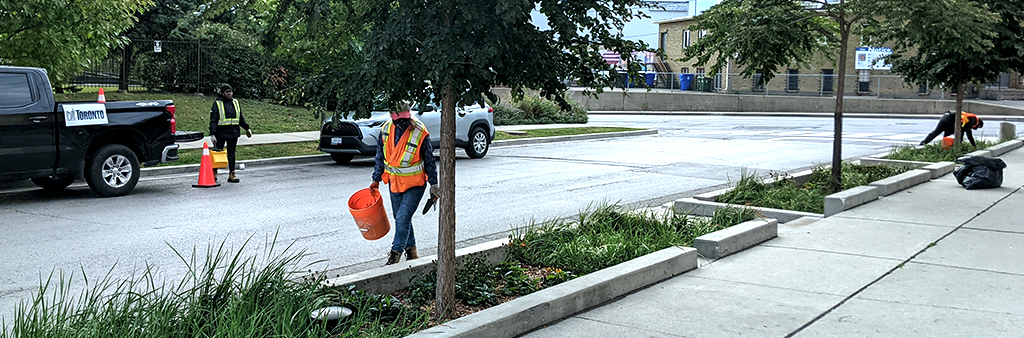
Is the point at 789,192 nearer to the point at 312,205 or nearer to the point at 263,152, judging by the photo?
the point at 312,205

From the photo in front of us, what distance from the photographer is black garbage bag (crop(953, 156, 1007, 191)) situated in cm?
1279

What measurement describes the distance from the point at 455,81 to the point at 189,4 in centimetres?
2786

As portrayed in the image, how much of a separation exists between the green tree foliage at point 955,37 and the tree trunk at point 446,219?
7.83 m

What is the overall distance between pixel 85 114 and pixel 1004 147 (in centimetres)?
1818

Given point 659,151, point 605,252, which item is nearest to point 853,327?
Answer: point 605,252

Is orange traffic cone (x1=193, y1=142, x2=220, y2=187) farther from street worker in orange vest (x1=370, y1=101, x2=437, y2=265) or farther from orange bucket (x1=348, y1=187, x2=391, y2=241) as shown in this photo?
orange bucket (x1=348, y1=187, x2=391, y2=241)

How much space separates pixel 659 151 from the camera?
21.0 m

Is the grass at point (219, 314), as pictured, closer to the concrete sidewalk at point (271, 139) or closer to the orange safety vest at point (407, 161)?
the orange safety vest at point (407, 161)

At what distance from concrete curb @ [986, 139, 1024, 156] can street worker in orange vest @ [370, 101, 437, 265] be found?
49.2 feet

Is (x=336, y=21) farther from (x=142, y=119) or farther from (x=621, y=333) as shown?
(x=142, y=119)

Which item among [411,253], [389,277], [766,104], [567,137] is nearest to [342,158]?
[567,137]

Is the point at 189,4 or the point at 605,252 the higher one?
the point at 189,4

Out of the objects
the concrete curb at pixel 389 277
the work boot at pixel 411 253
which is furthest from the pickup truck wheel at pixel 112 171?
the concrete curb at pixel 389 277

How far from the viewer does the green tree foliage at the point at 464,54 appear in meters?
5.05
